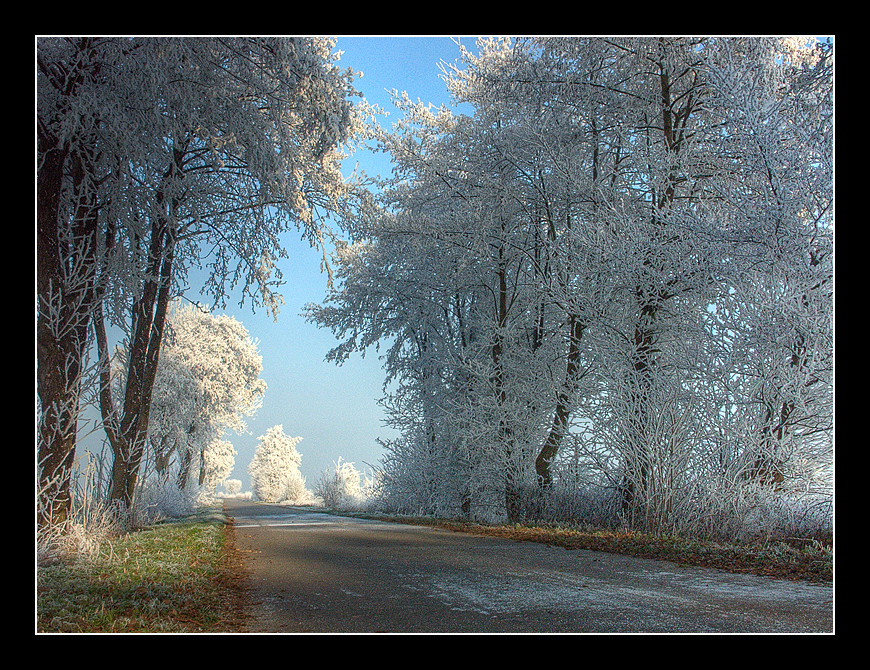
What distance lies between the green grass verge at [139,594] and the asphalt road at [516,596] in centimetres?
29

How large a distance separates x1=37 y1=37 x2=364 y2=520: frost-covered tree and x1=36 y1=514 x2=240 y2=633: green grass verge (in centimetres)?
172

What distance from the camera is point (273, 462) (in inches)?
2576

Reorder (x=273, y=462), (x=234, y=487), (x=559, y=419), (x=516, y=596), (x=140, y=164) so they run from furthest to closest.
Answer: (x=234, y=487) < (x=273, y=462) < (x=559, y=419) < (x=140, y=164) < (x=516, y=596)

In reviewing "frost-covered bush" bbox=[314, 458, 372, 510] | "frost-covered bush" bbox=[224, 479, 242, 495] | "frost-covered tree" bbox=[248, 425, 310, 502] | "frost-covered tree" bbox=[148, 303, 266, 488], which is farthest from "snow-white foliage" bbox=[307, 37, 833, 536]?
"frost-covered bush" bbox=[224, 479, 242, 495]

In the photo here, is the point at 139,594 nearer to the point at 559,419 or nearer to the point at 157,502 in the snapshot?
the point at 559,419

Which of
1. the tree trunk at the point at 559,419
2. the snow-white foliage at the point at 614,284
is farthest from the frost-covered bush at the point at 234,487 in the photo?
the tree trunk at the point at 559,419

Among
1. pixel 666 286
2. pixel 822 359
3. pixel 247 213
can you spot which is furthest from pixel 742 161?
pixel 247 213

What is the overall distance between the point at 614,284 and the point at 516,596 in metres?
6.66

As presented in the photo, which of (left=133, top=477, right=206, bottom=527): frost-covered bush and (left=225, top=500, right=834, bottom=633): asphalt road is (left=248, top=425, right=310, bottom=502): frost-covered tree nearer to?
(left=133, top=477, right=206, bottom=527): frost-covered bush

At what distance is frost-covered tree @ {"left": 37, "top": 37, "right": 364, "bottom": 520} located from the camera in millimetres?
6656

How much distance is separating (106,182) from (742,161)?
946 centimetres

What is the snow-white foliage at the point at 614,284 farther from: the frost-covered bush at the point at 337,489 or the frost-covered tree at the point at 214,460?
the frost-covered tree at the point at 214,460

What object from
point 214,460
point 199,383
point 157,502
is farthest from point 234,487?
point 157,502
